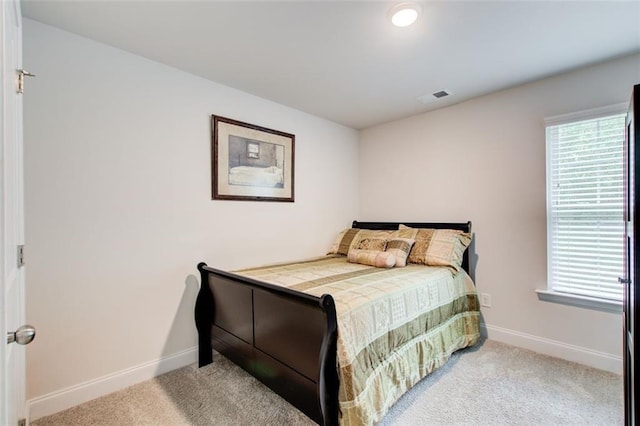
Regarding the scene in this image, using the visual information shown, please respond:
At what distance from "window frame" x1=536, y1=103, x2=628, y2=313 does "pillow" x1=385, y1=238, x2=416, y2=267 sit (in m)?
1.14

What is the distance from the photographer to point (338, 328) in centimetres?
151

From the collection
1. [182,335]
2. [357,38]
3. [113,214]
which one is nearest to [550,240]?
[357,38]

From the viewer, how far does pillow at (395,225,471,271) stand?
274cm

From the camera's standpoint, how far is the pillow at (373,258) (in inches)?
107

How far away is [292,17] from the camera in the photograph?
181cm

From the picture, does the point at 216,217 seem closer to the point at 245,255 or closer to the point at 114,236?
the point at 245,255

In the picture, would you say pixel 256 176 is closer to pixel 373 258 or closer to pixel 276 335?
pixel 373 258

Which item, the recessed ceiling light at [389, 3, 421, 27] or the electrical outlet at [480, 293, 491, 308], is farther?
the electrical outlet at [480, 293, 491, 308]

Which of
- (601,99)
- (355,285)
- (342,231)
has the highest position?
(601,99)

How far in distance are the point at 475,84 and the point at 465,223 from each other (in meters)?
1.32

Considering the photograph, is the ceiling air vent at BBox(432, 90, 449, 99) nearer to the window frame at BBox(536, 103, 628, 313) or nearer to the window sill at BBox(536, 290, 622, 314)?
the window frame at BBox(536, 103, 628, 313)

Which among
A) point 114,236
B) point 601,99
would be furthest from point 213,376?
point 601,99

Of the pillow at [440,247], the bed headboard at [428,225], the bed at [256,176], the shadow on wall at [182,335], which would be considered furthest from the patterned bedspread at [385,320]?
the bed at [256,176]

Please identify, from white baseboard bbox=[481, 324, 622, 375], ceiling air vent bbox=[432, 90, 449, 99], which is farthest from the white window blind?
ceiling air vent bbox=[432, 90, 449, 99]
